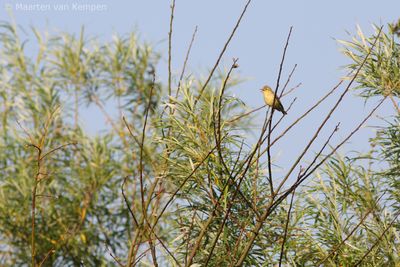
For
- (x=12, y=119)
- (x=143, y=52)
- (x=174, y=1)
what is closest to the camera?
(x=174, y=1)

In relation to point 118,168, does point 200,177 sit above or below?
below

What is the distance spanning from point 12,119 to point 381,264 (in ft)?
25.4

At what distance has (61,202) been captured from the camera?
1158cm

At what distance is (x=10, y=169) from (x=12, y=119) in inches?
39.5

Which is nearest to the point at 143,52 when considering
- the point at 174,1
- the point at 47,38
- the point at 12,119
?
the point at 47,38

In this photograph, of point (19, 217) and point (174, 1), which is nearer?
point (174, 1)

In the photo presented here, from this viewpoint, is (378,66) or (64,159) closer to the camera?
(378,66)

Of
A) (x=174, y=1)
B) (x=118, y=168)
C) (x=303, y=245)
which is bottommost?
(x=174, y=1)

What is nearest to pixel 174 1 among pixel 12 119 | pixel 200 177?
pixel 200 177

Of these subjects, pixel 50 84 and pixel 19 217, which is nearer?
pixel 19 217

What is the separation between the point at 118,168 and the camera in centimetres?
1188

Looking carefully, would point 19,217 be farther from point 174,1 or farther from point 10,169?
point 174,1

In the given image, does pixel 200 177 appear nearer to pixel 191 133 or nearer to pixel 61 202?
pixel 191 133

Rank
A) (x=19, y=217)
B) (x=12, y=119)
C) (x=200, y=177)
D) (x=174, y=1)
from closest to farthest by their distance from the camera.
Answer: (x=174, y=1)
(x=200, y=177)
(x=19, y=217)
(x=12, y=119)
